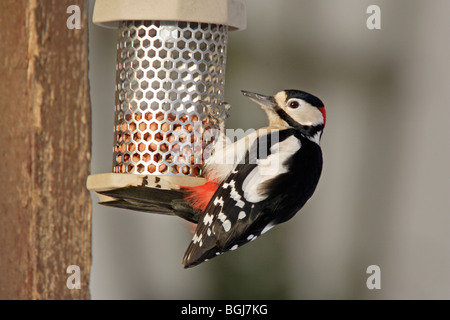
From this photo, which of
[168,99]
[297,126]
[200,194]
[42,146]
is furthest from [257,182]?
[42,146]

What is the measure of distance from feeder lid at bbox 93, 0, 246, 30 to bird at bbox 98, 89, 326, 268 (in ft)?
0.90

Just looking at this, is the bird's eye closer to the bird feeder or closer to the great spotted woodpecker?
the great spotted woodpecker

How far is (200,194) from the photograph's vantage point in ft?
7.11

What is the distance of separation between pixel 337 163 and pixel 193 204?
6.75ft

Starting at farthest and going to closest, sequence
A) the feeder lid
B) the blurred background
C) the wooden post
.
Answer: the blurred background
the wooden post
the feeder lid

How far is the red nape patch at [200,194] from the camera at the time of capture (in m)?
2.14

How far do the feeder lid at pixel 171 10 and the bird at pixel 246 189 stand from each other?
28cm

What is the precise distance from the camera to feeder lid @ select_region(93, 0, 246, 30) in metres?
2.08

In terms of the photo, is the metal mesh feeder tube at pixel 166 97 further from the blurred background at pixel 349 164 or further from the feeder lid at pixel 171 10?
the blurred background at pixel 349 164

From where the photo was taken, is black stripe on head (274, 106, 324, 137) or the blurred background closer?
black stripe on head (274, 106, 324, 137)

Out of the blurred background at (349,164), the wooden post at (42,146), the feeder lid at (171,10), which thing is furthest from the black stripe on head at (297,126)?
the blurred background at (349,164)

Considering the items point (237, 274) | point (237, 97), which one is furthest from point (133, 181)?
point (237, 274)

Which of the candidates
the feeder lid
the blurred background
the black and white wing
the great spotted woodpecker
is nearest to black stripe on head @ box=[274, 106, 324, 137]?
the great spotted woodpecker

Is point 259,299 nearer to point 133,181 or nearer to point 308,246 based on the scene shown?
point 308,246
